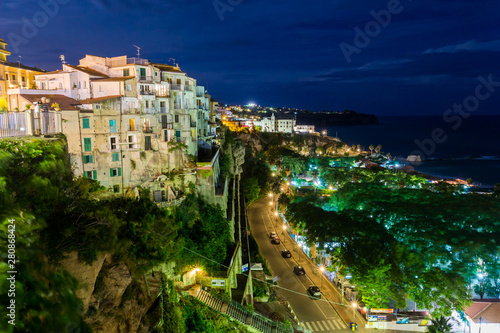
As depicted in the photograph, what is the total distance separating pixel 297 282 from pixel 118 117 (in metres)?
21.5

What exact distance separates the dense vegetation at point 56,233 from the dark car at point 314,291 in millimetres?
10657

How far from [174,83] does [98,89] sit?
703 cm

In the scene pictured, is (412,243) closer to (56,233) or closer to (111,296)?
(111,296)

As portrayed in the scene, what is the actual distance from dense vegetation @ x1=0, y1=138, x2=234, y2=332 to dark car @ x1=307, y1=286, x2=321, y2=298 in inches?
420

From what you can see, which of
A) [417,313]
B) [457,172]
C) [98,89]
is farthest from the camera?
[457,172]

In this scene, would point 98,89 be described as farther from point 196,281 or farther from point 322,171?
point 322,171

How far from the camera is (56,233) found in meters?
10.7

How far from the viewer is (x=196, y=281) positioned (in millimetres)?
20297

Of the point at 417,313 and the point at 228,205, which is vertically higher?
the point at 228,205

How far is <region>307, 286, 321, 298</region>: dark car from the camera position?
88.5 feet

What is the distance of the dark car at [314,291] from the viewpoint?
27.0 m

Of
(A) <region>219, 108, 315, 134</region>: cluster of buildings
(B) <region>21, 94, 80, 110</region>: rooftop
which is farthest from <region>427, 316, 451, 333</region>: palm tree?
(A) <region>219, 108, 315, 134</region>: cluster of buildings

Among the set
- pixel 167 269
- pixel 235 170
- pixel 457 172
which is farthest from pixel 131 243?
pixel 457 172

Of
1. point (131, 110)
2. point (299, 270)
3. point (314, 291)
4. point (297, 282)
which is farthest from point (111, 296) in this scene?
point (299, 270)
